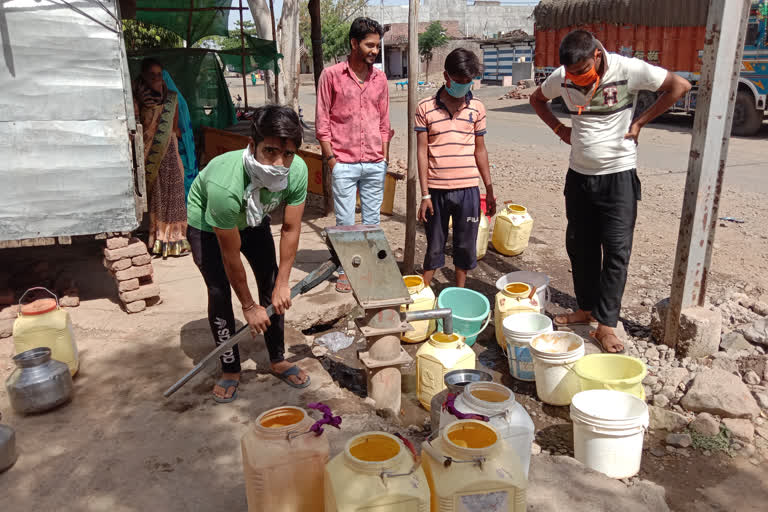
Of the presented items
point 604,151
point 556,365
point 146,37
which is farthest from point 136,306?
point 146,37

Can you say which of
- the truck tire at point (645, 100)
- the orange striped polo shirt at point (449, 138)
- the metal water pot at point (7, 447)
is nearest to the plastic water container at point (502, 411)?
the metal water pot at point (7, 447)

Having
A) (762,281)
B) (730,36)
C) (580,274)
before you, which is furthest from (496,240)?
(730,36)

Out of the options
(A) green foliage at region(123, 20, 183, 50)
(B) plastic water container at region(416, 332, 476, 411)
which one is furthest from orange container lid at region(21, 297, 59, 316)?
(A) green foliage at region(123, 20, 183, 50)

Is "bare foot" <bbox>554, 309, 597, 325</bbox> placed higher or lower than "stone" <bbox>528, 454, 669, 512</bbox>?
higher

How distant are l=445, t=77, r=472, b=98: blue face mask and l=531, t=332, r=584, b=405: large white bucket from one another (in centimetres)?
163

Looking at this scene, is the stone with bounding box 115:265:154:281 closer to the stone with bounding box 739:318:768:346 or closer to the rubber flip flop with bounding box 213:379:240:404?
the rubber flip flop with bounding box 213:379:240:404

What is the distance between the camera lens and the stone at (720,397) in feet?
10.2

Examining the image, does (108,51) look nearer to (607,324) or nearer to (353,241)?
(353,241)

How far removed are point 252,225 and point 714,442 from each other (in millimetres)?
2508

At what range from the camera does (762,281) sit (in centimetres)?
477

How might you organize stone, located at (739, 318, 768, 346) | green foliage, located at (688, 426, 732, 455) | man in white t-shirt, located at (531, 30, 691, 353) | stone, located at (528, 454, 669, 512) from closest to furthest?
A: stone, located at (528, 454, 669, 512) → green foliage, located at (688, 426, 732, 455) → man in white t-shirt, located at (531, 30, 691, 353) → stone, located at (739, 318, 768, 346)

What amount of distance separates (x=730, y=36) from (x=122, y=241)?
3.95 m

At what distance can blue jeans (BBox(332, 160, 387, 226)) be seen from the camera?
4.37 metres

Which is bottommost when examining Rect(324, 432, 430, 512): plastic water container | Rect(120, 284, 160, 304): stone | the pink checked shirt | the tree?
Rect(120, 284, 160, 304): stone
